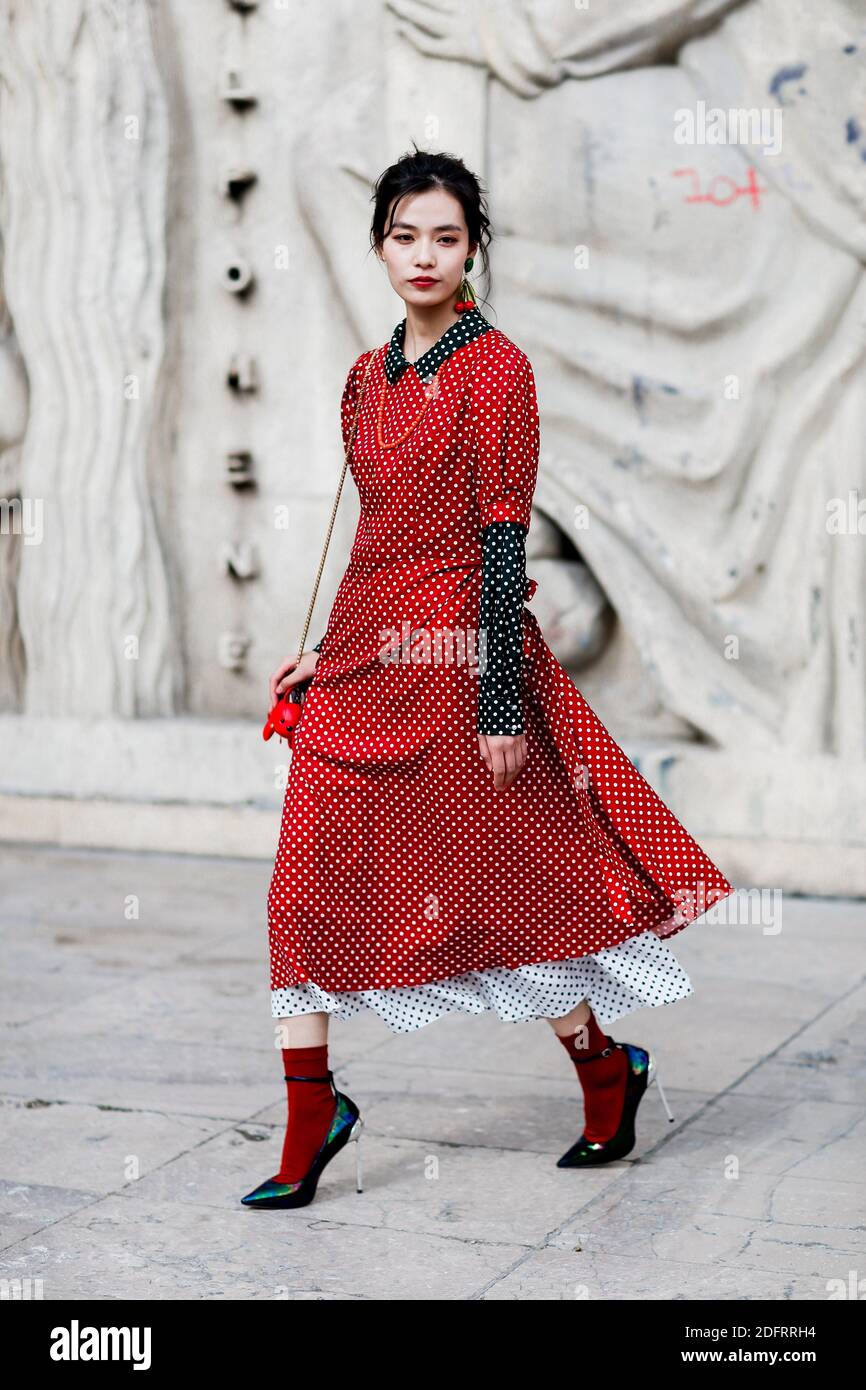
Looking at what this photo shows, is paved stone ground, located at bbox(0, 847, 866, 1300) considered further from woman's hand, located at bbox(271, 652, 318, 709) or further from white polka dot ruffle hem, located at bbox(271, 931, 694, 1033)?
woman's hand, located at bbox(271, 652, 318, 709)

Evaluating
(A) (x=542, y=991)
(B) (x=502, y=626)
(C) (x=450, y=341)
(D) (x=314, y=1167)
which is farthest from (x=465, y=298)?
(D) (x=314, y=1167)

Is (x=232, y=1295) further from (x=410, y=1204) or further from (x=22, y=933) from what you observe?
(x=22, y=933)

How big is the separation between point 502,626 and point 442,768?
276 millimetres

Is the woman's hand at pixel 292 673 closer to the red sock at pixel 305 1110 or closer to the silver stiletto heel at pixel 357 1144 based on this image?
the red sock at pixel 305 1110

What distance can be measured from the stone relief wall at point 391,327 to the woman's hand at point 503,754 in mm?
2592

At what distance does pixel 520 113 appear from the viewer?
596 cm

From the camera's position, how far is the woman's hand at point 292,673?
11.3 ft

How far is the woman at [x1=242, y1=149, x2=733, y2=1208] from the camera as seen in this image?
3.21 m

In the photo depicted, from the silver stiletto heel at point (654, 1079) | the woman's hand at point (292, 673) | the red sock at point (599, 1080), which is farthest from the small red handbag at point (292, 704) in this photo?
the silver stiletto heel at point (654, 1079)

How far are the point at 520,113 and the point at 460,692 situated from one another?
10.4ft

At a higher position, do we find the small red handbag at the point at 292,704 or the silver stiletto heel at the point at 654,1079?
the small red handbag at the point at 292,704

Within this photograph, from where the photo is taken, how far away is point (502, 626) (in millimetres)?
3168

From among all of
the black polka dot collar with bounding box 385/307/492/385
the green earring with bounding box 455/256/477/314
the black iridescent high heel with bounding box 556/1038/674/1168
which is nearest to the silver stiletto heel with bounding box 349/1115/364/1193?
the black iridescent high heel with bounding box 556/1038/674/1168

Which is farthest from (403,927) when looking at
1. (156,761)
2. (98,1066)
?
(156,761)
